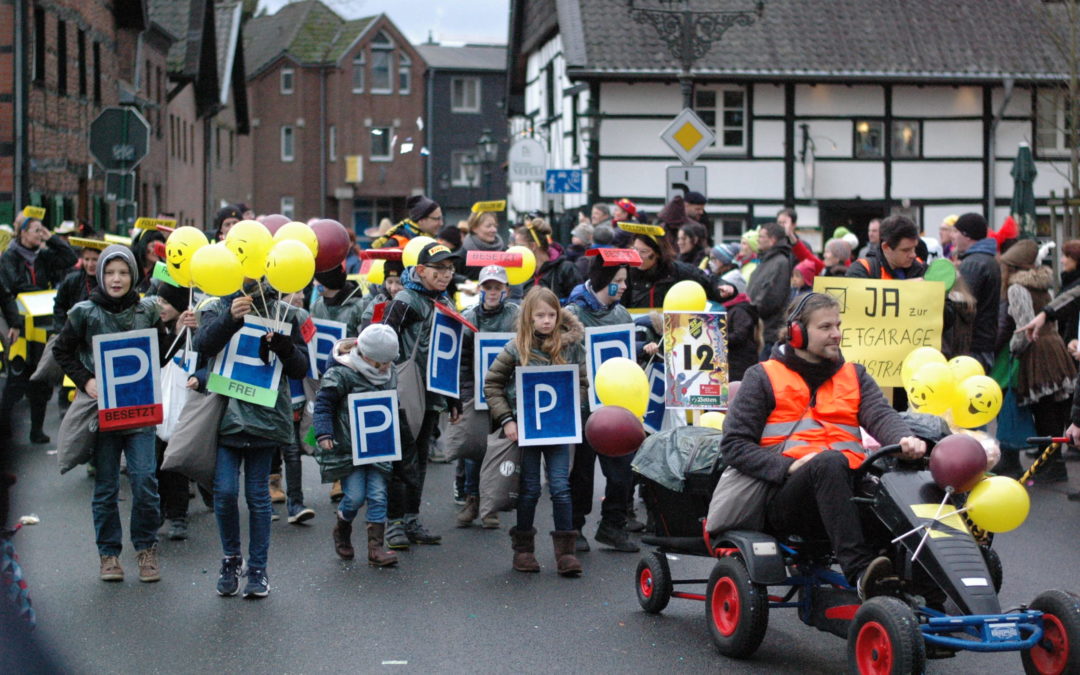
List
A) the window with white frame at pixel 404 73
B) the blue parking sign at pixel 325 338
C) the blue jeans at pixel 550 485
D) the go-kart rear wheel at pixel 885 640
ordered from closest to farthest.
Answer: the go-kart rear wheel at pixel 885 640, the blue jeans at pixel 550 485, the blue parking sign at pixel 325 338, the window with white frame at pixel 404 73

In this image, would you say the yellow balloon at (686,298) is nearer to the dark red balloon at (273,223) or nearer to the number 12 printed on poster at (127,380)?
the dark red balloon at (273,223)

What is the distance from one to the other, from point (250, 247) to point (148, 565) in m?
1.94

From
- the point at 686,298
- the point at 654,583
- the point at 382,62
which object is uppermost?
the point at 382,62

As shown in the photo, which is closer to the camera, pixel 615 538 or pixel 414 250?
pixel 615 538

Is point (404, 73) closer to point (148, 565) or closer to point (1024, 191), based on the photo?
point (1024, 191)

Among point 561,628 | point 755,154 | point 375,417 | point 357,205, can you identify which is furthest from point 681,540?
point 357,205

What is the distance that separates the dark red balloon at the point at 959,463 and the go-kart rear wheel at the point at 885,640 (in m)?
0.54

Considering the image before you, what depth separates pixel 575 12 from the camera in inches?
1276

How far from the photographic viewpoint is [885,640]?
5.95m

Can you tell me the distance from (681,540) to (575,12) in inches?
1021

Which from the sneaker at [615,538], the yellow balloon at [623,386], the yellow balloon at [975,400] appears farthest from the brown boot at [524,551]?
the yellow balloon at [975,400]

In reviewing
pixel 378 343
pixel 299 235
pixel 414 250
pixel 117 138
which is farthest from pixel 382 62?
pixel 378 343

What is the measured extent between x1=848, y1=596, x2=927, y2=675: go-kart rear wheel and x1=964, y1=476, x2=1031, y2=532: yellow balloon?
54cm

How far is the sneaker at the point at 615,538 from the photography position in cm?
992
